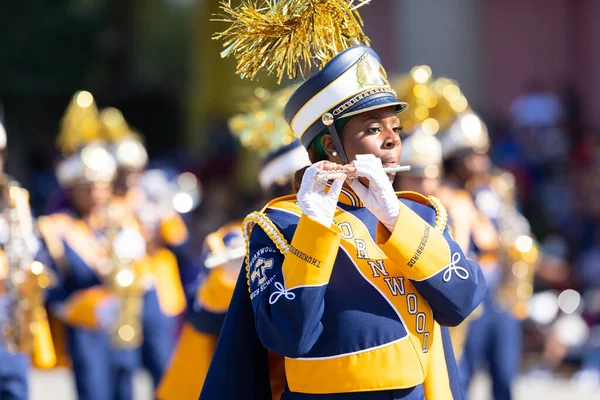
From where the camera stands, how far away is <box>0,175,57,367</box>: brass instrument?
545cm

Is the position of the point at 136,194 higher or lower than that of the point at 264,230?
lower

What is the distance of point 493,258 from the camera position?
Result: 7258mm

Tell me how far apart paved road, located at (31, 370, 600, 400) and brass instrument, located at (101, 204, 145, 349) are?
1398 mm

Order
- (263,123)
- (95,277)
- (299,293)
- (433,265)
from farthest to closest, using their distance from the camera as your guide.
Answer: (95,277) < (263,123) < (433,265) < (299,293)

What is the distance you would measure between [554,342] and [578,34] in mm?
5020

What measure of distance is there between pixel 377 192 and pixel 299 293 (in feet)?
1.11

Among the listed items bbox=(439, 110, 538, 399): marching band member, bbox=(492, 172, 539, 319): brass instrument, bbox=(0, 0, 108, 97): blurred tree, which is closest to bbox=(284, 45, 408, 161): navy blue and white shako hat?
bbox=(439, 110, 538, 399): marching band member

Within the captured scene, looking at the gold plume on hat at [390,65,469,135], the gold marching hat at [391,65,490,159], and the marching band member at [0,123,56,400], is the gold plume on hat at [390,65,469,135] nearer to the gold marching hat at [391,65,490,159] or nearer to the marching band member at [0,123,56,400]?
the gold marching hat at [391,65,490,159]

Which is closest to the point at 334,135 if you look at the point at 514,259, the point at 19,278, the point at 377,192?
the point at 377,192

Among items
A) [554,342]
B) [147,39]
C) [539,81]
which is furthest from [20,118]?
[554,342]

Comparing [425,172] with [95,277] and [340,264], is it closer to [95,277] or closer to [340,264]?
Result: [95,277]

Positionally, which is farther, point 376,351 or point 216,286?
point 216,286

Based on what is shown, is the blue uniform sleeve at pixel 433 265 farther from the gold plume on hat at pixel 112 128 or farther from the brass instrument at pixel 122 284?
the gold plume on hat at pixel 112 128

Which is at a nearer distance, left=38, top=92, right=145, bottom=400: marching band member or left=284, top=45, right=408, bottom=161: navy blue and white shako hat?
left=284, top=45, right=408, bottom=161: navy blue and white shako hat
